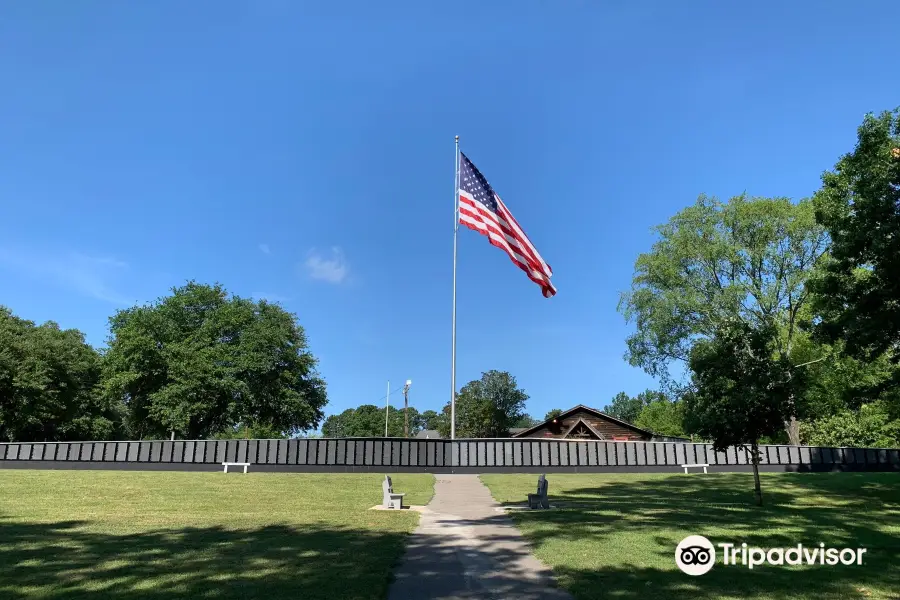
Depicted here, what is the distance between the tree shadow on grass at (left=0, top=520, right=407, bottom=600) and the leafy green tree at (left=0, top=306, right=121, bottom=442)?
1602 inches

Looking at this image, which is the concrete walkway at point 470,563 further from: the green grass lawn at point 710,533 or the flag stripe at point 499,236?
the flag stripe at point 499,236

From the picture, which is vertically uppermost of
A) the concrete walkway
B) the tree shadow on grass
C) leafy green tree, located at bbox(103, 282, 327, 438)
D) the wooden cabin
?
leafy green tree, located at bbox(103, 282, 327, 438)

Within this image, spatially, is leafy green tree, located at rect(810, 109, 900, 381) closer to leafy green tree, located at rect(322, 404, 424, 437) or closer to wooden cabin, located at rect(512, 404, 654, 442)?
wooden cabin, located at rect(512, 404, 654, 442)

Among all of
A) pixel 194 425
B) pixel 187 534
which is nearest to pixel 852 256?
pixel 187 534

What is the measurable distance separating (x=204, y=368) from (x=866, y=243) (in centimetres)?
4066

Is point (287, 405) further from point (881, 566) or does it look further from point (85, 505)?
point (881, 566)

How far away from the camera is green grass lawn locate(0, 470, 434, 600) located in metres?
5.63

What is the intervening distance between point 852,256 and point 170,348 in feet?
145

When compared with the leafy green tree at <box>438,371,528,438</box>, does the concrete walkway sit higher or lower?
lower

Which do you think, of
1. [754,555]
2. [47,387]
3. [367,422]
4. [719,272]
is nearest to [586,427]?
[719,272]

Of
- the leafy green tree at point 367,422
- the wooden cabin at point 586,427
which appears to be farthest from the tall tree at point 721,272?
the leafy green tree at point 367,422

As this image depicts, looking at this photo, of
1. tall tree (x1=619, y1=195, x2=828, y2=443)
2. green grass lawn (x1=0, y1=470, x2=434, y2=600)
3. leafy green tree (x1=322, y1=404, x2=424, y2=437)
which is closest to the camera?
green grass lawn (x1=0, y1=470, x2=434, y2=600)

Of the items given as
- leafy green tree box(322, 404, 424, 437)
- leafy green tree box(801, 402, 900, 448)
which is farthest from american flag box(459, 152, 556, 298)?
leafy green tree box(322, 404, 424, 437)

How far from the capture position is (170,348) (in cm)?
4272
